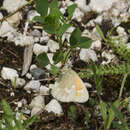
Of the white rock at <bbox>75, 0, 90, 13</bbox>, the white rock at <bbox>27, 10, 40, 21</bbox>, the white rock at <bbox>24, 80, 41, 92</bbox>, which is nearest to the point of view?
the white rock at <bbox>24, 80, 41, 92</bbox>

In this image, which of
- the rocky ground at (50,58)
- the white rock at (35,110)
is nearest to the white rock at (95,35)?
the rocky ground at (50,58)

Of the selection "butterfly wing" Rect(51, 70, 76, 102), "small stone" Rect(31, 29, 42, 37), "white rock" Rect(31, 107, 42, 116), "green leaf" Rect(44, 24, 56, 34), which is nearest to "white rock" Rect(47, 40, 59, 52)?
"small stone" Rect(31, 29, 42, 37)

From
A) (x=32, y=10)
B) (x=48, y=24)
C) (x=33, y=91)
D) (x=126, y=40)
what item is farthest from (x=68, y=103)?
(x=32, y=10)

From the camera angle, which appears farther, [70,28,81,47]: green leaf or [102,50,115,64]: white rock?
[102,50,115,64]: white rock

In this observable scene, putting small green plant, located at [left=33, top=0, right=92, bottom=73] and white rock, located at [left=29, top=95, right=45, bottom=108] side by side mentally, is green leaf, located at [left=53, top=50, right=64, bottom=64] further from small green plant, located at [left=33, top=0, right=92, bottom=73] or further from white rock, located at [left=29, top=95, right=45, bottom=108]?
white rock, located at [left=29, top=95, right=45, bottom=108]

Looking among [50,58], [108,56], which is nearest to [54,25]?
[50,58]

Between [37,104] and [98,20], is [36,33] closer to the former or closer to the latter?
[98,20]
